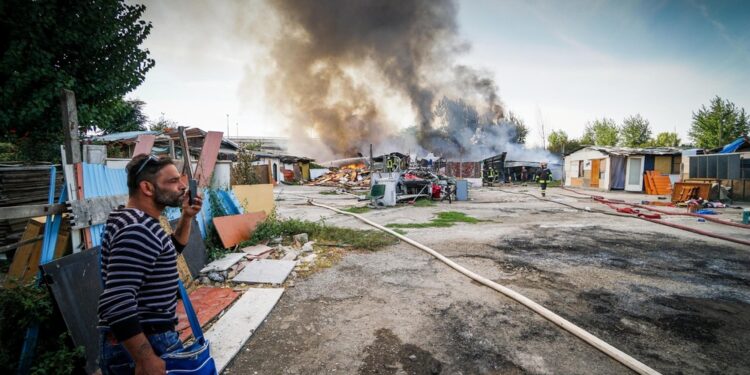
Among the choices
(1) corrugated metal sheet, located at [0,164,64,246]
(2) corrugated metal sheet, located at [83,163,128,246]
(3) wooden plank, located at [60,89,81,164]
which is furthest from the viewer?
(1) corrugated metal sheet, located at [0,164,64,246]

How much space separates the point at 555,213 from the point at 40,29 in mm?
13755

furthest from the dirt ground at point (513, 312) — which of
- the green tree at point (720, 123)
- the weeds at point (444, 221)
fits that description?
the green tree at point (720, 123)

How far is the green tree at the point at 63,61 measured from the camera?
15.1 feet

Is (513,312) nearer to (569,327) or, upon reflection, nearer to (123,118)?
(569,327)

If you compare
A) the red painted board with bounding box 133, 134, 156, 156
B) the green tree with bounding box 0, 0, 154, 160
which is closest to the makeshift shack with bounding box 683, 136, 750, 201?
the red painted board with bounding box 133, 134, 156, 156

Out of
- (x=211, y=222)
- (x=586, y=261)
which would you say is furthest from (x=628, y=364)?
(x=211, y=222)

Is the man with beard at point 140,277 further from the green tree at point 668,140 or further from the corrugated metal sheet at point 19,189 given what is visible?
the green tree at point 668,140

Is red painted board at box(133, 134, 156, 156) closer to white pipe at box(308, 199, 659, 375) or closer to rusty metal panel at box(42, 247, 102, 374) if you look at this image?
rusty metal panel at box(42, 247, 102, 374)

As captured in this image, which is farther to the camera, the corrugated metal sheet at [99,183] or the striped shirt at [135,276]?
the corrugated metal sheet at [99,183]

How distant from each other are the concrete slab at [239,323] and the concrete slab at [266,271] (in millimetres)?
331

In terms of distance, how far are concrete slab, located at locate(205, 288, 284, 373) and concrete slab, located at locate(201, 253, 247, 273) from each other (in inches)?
36.1

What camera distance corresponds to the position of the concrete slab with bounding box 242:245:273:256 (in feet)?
19.2

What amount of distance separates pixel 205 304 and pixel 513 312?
3.75 metres

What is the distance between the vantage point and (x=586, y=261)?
18.2ft
